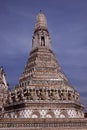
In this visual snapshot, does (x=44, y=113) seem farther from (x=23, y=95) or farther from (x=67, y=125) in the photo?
(x=67, y=125)

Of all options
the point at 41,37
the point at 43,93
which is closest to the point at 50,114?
the point at 43,93

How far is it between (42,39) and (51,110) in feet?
55.2

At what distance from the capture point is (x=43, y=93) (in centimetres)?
4888

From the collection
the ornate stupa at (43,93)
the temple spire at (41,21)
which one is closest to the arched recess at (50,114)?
the ornate stupa at (43,93)

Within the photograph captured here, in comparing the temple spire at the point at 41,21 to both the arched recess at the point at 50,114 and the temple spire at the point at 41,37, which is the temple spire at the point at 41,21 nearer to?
the temple spire at the point at 41,37

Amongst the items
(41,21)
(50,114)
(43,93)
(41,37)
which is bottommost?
(50,114)

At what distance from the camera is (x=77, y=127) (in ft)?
123

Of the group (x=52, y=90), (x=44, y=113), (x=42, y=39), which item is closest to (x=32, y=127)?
(x=44, y=113)

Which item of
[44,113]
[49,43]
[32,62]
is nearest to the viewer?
[44,113]

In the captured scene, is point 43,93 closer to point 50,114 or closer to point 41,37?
point 50,114

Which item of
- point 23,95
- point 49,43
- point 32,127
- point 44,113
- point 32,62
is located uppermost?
point 49,43

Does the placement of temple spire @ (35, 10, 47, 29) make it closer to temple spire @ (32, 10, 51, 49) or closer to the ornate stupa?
temple spire @ (32, 10, 51, 49)

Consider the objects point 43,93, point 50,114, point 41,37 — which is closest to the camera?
point 50,114

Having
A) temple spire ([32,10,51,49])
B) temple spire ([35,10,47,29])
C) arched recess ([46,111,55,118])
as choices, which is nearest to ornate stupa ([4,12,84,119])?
arched recess ([46,111,55,118])
